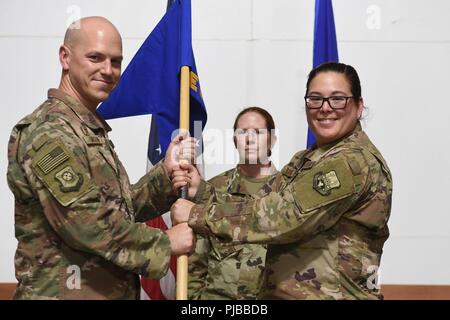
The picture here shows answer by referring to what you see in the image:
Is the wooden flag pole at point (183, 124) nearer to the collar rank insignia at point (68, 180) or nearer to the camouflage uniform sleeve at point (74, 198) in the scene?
the camouflage uniform sleeve at point (74, 198)

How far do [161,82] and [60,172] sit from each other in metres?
1.01

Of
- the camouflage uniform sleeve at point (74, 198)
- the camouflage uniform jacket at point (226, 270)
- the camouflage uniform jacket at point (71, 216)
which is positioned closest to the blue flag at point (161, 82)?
the camouflage uniform jacket at point (226, 270)

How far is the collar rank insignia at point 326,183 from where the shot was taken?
1797 mm

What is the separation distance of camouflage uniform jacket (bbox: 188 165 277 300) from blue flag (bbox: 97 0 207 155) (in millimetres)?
537

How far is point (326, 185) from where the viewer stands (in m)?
1.80

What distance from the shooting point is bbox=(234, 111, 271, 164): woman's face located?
3012 millimetres

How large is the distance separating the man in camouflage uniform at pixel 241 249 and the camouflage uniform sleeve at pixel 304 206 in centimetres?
64

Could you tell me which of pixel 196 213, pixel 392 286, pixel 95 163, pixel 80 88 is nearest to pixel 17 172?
pixel 95 163

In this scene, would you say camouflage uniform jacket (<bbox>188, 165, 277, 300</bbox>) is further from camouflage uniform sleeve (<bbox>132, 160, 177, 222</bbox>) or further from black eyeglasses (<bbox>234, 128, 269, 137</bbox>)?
camouflage uniform sleeve (<bbox>132, 160, 177, 222</bbox>)

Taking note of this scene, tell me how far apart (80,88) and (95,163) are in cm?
32

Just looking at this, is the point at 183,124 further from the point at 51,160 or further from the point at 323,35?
the point at 323,35

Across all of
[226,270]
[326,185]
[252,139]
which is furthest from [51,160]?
[252,139]

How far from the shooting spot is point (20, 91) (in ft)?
11.8

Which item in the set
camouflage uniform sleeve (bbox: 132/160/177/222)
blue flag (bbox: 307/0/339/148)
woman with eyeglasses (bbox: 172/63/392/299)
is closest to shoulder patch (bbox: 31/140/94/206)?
woman with eyeglasses (bbox: 172/63/392/299)
